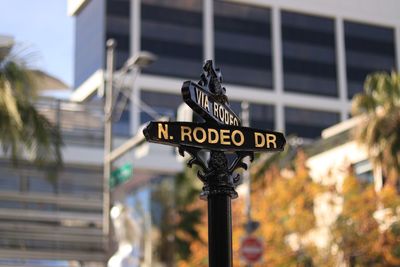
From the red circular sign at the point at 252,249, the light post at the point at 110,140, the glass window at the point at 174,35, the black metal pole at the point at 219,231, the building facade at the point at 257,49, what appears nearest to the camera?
the black metal pole at the point at 219,231

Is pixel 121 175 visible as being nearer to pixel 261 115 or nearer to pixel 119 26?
pixel 119 26

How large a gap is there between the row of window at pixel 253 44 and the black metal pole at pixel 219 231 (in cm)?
7360

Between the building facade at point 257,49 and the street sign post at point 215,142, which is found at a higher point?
the building facade at point 257,49

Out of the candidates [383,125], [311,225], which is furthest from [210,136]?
[311,225]

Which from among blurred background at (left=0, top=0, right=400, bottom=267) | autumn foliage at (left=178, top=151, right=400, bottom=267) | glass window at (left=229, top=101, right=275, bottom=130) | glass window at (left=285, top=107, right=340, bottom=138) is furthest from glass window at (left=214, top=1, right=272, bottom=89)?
Answer: autumn foliage at (left=178, top=151, right=400, bottom=267)

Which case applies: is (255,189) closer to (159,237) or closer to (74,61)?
(159,237)

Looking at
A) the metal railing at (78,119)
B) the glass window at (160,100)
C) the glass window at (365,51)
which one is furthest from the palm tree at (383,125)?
the glass window at (365,51)

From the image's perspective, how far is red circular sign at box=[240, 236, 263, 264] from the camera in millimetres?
26766

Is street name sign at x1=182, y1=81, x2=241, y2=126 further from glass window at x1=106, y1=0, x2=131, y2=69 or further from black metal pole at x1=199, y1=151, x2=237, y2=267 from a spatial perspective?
glass window at x1=106, y1=0, x2=131, y2=69

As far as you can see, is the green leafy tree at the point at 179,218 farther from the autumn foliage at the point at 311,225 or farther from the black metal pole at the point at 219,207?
the black metal pole at the point at 219,207

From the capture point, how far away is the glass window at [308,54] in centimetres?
8881

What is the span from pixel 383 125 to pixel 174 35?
2046 inches

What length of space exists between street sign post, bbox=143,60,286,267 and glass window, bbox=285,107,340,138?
7832 centimetres

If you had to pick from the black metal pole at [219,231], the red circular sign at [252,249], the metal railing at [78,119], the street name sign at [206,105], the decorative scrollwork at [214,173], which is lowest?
the black metal pole at [219,231]
